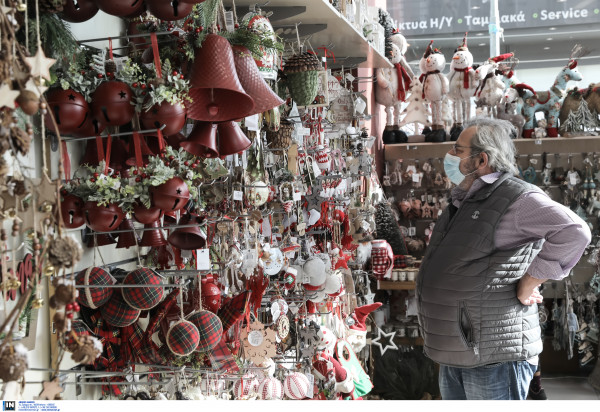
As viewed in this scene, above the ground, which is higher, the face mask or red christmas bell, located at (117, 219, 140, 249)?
the face mask

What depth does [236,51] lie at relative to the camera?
1517 millimetres

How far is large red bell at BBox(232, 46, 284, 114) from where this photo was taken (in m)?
1.51

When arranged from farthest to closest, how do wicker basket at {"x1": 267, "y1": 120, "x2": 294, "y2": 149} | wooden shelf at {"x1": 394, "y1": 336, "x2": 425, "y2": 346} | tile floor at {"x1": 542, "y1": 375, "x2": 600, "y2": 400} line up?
wooden shelf at {"x1": 394, "y1": 336, "x2": 425, "y2": 346}, tile floor at {"x1": 542, "y1": 375, "x2": 600, "y2": 400}, wicker basket at {"x1": 267, "y1": 120, "x2": 294, "y2": 149}

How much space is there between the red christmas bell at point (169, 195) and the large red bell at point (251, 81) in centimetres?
27

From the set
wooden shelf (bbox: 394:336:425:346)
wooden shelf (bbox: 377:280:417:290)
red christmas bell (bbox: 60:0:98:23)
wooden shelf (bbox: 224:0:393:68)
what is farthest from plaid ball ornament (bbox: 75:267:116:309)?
wooden shelf (bbox: 394:336:425:346)

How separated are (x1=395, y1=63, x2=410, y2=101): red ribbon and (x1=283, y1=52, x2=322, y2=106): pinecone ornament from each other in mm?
2925

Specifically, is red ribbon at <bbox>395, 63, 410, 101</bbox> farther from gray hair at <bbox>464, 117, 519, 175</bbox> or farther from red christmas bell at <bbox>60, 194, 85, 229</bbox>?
red christmas bell at <bbox>60, 194, 85, 229</bbox>

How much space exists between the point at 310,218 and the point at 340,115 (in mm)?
782

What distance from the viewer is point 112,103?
4.24 feet

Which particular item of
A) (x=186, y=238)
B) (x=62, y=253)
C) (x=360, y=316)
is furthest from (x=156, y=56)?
(x=360, y=316)

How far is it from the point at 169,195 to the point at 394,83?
13.5ft
